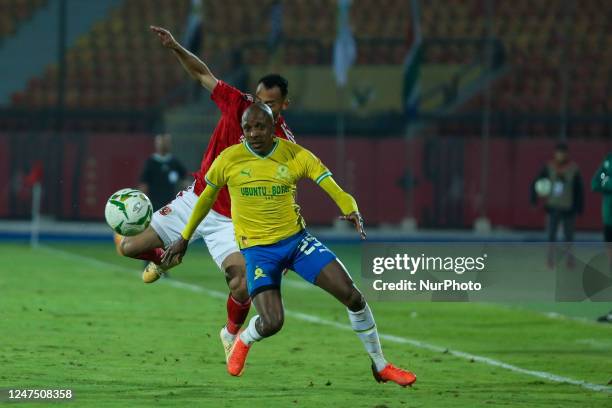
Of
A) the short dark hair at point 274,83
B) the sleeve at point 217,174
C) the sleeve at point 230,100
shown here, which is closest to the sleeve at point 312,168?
the sleeve at point 217,174

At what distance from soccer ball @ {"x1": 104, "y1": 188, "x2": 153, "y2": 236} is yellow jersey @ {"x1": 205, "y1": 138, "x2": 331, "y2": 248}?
1560 millimetres

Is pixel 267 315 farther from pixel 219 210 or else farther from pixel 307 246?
pixel 219 210

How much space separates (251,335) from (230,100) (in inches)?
74.2

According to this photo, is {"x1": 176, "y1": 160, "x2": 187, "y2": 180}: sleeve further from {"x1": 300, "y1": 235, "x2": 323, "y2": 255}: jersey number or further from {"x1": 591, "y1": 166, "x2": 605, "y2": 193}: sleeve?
{"x1": 300, "y1": 235, "x2": 323, "y2": 255}: jersey number

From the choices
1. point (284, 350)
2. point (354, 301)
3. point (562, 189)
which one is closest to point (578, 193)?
point (562, 189)

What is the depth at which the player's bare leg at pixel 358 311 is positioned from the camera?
33.6ft

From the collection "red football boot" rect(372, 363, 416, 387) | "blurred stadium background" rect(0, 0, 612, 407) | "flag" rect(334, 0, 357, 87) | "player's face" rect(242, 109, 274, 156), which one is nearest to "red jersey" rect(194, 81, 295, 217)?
"player's face" rect(242, 109, 274, 156)

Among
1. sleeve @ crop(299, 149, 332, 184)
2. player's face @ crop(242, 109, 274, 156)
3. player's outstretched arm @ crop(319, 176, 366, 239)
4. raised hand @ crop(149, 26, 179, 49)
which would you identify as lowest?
player's outstretched arm @ crop(319, 176, 366, 239)

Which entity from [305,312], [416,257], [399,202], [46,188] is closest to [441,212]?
[399,202]

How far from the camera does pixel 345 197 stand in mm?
10117

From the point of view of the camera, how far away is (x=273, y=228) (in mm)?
10414

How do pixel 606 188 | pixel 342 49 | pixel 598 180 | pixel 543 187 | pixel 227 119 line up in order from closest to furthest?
pixel 227 119 → pixel 606 188 → pixel 598 180 → pixel 543 187 → pixel 342 49

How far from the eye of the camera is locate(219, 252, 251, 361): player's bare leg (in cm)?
1148

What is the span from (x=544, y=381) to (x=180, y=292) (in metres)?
8.59
